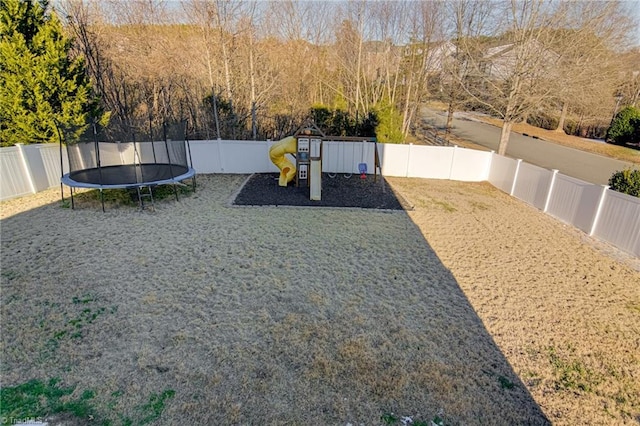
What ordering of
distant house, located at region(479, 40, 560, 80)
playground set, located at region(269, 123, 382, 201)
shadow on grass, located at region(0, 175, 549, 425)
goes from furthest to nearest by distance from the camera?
distant house, located at region(479, 40, 560, 80), playground set, located at region(269, 123, 382, 201), shadow on grass, located at region(0, 175, 549, 425)

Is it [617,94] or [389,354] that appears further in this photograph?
[617,94]

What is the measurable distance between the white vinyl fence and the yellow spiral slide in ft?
4.48

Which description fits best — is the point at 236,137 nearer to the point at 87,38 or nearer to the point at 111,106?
the point at 111,106

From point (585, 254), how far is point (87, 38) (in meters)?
14.3

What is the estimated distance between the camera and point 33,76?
7473mm

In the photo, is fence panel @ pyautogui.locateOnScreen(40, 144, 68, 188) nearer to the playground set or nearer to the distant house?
the playground set

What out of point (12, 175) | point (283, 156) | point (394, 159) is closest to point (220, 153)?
point (283, 156)

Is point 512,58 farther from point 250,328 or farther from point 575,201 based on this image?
point 250,328

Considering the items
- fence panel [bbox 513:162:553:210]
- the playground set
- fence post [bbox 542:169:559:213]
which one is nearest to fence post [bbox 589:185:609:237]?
fence post [bbox 542:169:559:213]

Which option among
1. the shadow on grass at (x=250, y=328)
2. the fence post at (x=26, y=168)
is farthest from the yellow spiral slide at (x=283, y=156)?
the fence post at (x=26, y=168)

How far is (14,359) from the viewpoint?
9.30 ft

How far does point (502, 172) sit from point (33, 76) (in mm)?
12193

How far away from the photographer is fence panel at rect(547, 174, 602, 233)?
633 cm

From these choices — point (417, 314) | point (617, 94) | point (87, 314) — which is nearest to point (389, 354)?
point (417, 314)
